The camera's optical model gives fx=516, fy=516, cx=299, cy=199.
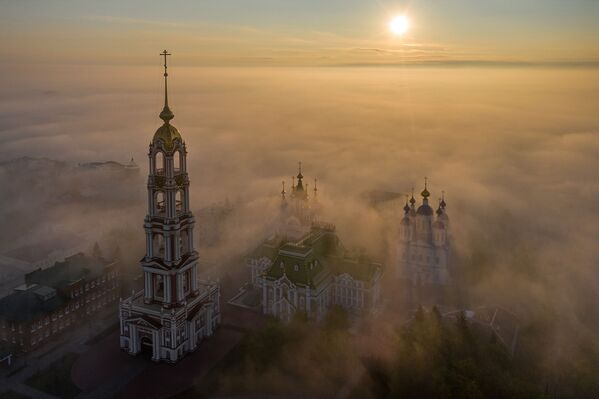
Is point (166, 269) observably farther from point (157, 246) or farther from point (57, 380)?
point (57, 380)

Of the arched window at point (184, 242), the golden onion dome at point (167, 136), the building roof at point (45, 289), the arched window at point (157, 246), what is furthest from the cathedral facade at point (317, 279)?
the building roof at point (45, 289)

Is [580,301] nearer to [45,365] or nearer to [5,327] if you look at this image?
[45,365]

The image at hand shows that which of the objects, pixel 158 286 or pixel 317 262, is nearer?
pixel 158 286

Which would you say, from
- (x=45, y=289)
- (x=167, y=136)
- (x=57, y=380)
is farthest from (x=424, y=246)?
(x=45, y=289)

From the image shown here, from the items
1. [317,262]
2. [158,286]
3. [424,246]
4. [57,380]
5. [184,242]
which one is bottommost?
[57,380]

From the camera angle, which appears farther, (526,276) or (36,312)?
(526,276)

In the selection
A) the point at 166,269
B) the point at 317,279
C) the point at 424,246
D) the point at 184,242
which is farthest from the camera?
the point at 424,246

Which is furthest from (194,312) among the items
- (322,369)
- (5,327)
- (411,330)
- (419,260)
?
(419,260)
